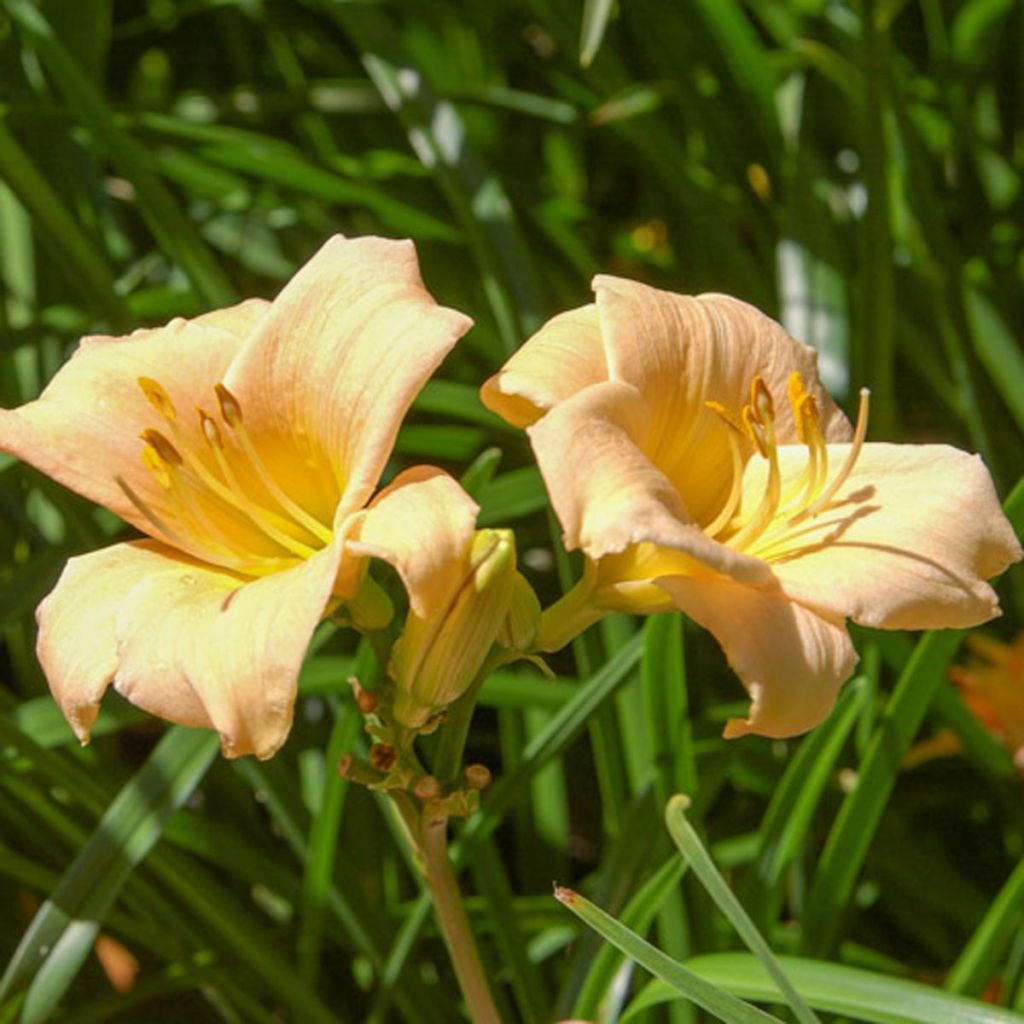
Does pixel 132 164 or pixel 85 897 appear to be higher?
pixel 132 164

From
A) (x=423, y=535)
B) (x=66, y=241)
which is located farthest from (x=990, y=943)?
(x=66, y=241)

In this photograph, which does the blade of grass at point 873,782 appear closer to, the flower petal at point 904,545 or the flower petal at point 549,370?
the flower petal at point 904,545

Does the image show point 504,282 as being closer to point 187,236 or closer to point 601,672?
point 187,236

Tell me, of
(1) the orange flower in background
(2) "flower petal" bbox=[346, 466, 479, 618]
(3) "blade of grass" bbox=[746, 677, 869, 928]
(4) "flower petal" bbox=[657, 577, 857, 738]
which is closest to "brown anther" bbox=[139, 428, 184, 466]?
(2) "flower petal" bbox=[346, 466, 479, 618]

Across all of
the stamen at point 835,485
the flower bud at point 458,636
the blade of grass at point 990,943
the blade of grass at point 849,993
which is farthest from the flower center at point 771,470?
the blade of grass at point 990,943

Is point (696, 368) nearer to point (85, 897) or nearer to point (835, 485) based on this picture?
point (835, 485)

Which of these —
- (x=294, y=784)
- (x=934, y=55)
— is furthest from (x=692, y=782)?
(x=934, y=55)
